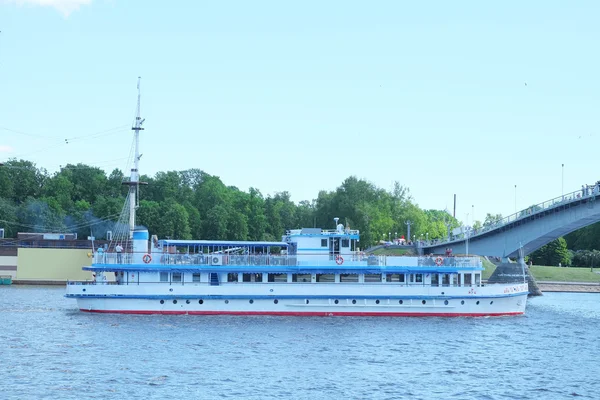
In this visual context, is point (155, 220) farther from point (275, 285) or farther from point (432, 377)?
point (432, 377)

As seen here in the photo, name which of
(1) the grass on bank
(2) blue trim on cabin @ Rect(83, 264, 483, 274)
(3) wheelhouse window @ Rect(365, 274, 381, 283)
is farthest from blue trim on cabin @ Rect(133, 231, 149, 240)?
(1) the grass on bank

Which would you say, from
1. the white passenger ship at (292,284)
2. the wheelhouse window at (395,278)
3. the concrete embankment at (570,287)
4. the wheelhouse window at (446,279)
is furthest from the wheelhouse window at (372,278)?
the concrete embankment at (570,287)

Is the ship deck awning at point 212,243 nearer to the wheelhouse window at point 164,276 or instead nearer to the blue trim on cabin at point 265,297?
the wheelhouse window at point 164,276

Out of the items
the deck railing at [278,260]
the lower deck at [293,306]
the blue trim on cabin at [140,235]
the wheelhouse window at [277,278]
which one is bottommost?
the lower deck at [293,306]

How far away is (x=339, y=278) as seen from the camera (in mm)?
60469

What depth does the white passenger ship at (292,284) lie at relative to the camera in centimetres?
5850

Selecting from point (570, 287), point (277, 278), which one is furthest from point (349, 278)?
point (570, 287)

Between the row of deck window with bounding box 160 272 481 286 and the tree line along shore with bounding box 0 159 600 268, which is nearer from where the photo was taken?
the row of deck window with bounding box 160 272 481 286

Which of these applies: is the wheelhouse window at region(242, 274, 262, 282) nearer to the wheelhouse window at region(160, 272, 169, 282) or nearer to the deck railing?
the deck railing

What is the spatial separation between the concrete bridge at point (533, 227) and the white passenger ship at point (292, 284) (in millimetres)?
12714

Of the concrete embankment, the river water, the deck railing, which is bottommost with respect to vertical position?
Result: the river water

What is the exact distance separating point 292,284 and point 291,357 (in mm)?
16531

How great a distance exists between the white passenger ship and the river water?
4.84 ft

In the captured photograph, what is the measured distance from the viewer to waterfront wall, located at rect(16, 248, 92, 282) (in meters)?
99.5
